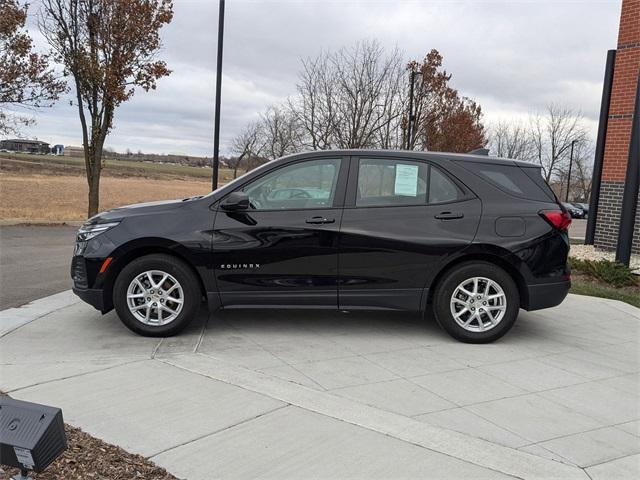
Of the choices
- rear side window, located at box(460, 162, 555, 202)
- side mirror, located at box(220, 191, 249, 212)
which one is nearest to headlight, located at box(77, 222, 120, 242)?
side mirror, located at box(220, 191, 249, 212)

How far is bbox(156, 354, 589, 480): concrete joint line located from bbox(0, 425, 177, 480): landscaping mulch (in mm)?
1108

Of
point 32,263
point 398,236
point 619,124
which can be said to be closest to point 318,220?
point 398,236

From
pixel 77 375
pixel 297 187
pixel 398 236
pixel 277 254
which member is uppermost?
pixel 297 187

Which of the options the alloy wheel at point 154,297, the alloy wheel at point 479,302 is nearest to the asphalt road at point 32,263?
the alloy wheel at point 154,297

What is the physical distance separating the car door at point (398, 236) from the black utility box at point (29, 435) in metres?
3.18

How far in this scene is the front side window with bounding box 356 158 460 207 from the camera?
17.4 feet

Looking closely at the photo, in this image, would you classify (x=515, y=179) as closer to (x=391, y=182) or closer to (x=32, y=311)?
(x=391, y=182)

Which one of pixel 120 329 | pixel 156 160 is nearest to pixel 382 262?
pixel 120 329

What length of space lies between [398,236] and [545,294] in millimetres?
1499

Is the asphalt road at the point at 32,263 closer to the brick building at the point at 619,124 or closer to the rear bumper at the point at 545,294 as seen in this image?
the rear bumper at the point at 545,294

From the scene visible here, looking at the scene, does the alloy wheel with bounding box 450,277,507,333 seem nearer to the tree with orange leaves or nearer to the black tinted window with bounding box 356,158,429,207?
the black tinted window with bounding box 356,158,429,207

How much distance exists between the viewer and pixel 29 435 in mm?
2225

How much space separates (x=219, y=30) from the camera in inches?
464

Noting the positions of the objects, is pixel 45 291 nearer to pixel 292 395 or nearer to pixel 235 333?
pixel 235 333
